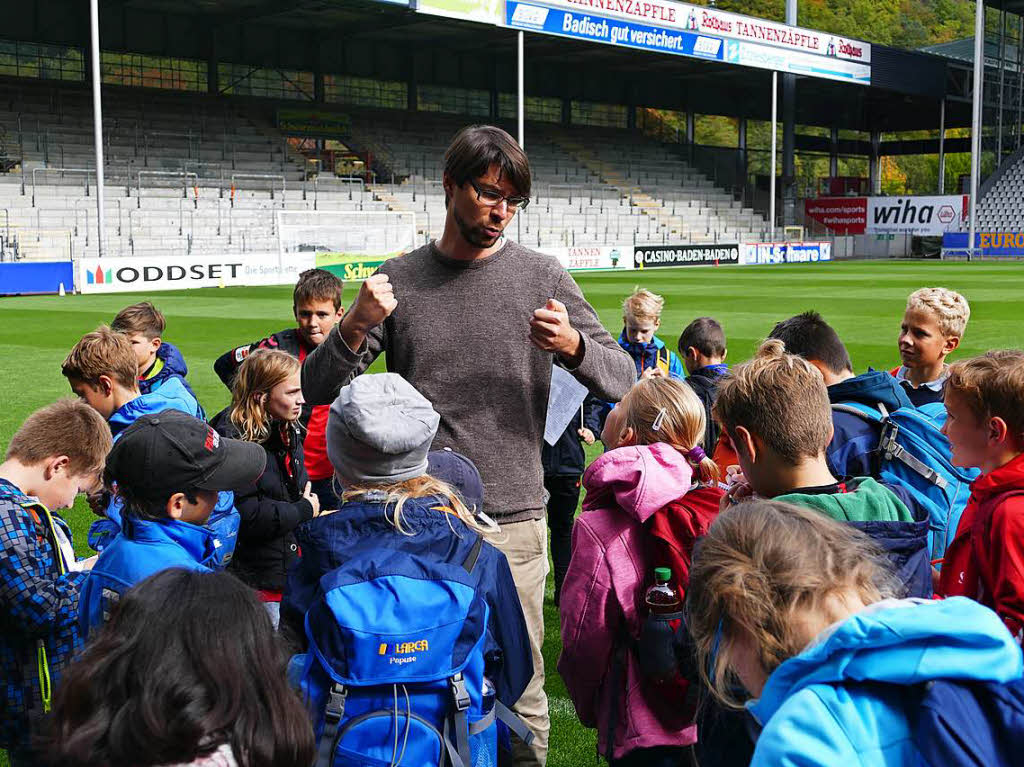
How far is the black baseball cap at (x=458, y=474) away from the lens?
286 centimetres

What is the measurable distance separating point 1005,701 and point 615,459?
1.57m

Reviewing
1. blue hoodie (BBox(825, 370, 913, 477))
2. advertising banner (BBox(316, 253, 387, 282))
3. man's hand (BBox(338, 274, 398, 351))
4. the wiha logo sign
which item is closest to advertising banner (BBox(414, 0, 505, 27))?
advertising banner (BBox(316, 253, 387, 282))

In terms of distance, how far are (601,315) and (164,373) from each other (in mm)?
15600

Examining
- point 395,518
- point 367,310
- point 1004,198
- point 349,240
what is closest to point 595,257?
point 349,240

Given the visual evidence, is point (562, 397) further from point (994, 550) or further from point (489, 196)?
point (994, 550)

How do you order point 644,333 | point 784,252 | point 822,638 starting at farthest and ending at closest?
point 784,252, point 644,333, point 822,638

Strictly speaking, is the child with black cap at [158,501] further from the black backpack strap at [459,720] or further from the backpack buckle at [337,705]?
the black backpack strap at [459,720]

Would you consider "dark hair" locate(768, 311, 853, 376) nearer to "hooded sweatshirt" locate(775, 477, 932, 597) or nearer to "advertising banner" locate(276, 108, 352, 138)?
"hooded sweatshirt" locate(775, 477, 932, 597)

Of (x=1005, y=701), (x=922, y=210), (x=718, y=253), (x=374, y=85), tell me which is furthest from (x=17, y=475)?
(x=922, y=210)

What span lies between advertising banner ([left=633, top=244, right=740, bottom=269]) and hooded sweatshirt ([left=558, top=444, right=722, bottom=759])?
39.1 m

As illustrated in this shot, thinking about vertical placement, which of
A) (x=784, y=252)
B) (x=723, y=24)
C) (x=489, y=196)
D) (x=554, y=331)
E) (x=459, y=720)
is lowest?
(x=459, y=720)

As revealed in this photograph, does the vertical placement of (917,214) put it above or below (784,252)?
above

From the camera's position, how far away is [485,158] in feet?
10.5

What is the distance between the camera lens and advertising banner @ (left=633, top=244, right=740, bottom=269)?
4212cm
